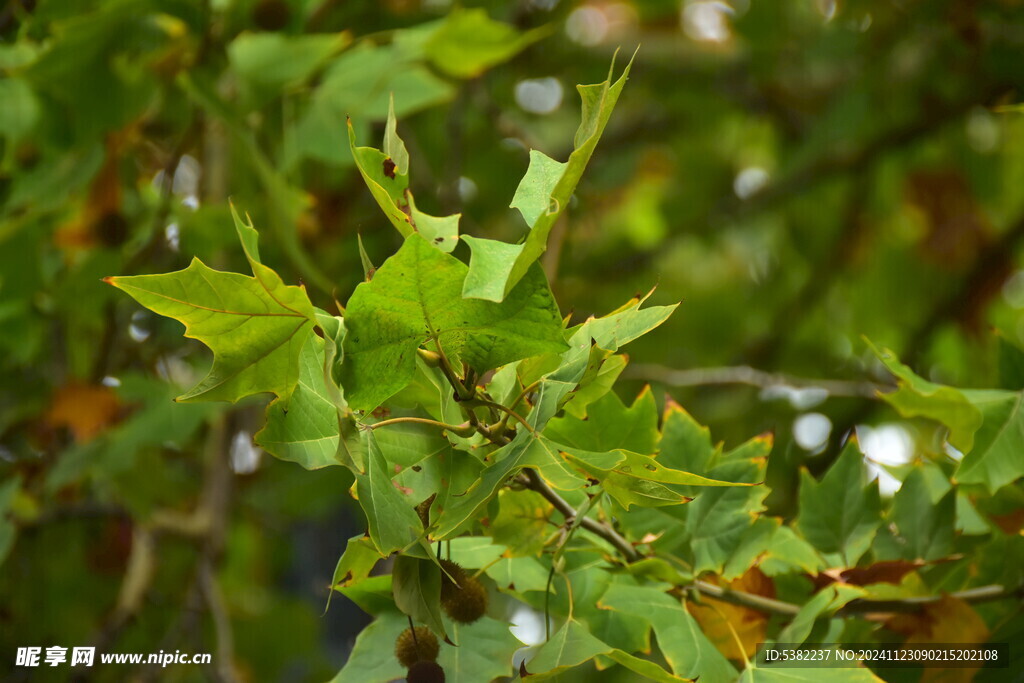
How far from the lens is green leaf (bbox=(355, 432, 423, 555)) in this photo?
0.41 metres

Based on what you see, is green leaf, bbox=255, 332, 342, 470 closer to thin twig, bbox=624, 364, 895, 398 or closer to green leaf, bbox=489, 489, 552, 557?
green leaf, bbox=489, 489, 552, 557

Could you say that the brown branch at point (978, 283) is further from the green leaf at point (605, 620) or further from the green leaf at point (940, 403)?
the green leaf at point (605, 620)

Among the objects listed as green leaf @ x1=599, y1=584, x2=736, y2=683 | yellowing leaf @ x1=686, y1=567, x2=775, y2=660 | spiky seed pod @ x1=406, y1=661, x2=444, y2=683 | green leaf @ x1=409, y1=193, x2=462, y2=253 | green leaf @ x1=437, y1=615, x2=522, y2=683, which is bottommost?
yellowing leaf @ x1=686, y1=567, x2=775, y2=660

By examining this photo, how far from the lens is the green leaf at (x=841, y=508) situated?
68 cm

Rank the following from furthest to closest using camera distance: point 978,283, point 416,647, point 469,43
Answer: point 978,283, point 469,43, point 416,647

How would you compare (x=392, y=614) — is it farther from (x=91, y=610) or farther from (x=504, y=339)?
(x=91, y=610)

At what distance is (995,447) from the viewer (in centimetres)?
62

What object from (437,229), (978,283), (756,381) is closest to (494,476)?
(437,229)

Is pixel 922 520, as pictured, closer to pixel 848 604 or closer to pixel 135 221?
pixel 848 604

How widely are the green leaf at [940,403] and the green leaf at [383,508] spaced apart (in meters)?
0.35

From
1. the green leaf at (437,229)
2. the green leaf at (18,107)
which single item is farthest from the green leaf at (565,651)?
the green leaf at (18,107)

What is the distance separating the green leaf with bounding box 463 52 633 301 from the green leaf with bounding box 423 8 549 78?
718 mm

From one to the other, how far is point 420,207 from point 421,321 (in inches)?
A: 39.4

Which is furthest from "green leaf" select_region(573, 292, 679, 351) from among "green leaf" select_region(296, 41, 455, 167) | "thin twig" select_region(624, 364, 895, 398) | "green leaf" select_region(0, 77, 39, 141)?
"green leaf" select_region(0, 77, 39, 141)
